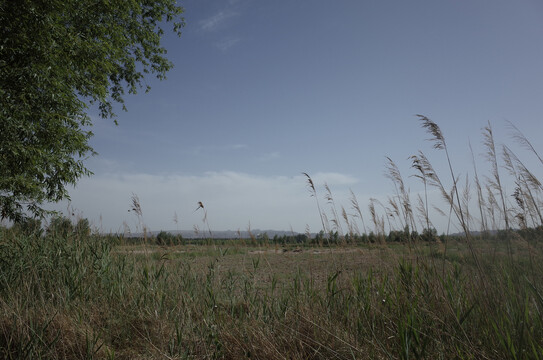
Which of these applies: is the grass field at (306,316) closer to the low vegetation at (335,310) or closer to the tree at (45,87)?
the low vegetation at (335,310)

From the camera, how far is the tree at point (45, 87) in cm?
783

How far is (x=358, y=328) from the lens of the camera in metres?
2.50

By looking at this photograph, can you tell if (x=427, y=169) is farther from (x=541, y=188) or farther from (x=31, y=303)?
(x=31, y=303)

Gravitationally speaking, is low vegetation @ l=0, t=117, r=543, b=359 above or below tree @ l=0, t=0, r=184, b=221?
below

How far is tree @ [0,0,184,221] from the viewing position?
783 cm

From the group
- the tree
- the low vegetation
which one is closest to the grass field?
the low vegetation

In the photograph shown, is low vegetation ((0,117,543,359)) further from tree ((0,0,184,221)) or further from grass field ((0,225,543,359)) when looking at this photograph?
tree ((0,0,184,221))

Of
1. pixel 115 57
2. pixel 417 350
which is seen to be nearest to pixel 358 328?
pixel 417 350

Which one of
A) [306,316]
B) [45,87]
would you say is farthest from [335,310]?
[45,87]

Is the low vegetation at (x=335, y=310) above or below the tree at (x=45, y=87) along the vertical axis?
below

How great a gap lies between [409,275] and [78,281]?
12.2 ft

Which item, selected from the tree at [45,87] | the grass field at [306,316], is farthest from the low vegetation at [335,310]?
the tree at [45,87]

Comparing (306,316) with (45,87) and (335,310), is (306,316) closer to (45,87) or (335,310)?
(335,310)

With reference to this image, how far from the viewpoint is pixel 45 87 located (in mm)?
8227
